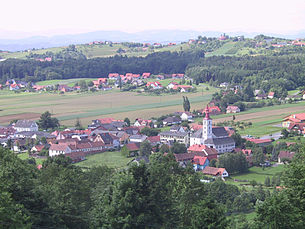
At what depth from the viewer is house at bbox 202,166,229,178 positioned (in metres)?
37.0

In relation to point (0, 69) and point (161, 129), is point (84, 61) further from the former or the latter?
point (161, 129)

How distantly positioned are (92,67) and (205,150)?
8559 cm

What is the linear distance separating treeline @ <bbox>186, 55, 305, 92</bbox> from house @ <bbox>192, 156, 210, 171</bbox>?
44826 millimetres

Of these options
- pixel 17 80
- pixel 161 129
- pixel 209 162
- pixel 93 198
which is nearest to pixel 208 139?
pixel 209 162

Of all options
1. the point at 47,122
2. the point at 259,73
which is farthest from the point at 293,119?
the point at 259,73

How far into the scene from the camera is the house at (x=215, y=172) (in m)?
37.0

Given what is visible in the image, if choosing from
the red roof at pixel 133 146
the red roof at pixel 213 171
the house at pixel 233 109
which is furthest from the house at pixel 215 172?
the house at pixel 233 109

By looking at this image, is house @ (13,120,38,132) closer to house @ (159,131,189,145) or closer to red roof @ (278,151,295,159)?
house @ (159,131,189,145)

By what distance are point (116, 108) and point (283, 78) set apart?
3337cm

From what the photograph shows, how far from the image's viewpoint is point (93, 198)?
72.8 ft

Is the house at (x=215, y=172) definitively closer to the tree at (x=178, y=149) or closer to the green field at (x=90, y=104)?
the tree at (x=178, y=149)

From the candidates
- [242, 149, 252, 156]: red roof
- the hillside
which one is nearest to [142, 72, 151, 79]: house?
the hillside

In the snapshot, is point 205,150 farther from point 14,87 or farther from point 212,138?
point 14,87

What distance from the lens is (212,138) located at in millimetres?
46594
